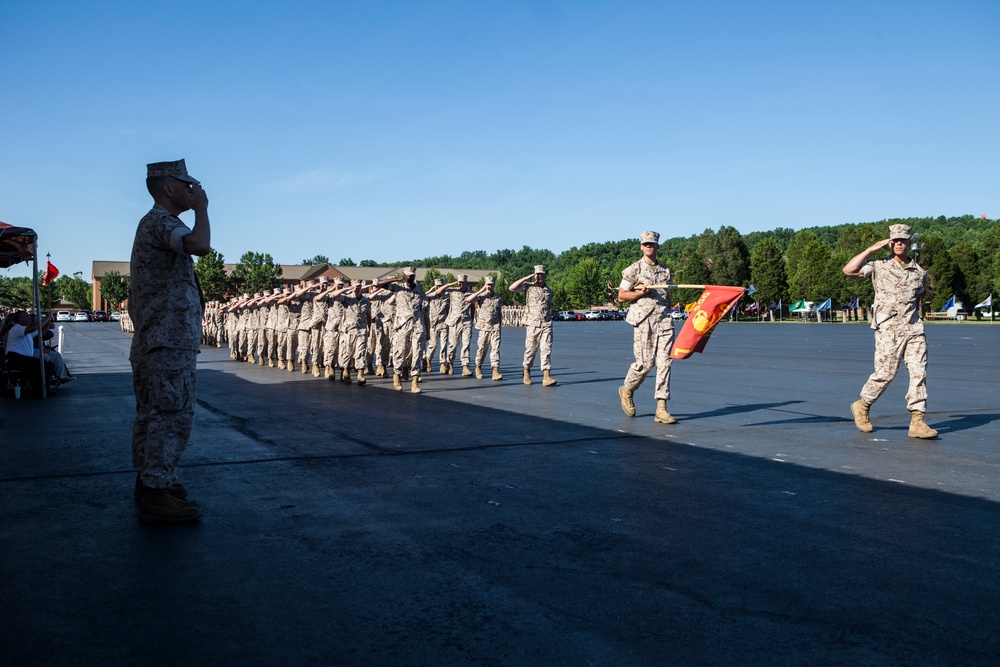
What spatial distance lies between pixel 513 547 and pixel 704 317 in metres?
7.25

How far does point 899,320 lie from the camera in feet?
30.0

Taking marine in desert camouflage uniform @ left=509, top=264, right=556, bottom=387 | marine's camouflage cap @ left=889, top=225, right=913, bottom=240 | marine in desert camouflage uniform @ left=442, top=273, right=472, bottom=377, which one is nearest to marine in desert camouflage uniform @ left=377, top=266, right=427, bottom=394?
marine in desert camouflage uniform @ left=509, top=264, right=556, bottom=387

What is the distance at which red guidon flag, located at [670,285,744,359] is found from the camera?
37.2 feet

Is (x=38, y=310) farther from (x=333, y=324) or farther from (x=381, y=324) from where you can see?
(x=381, y=324)

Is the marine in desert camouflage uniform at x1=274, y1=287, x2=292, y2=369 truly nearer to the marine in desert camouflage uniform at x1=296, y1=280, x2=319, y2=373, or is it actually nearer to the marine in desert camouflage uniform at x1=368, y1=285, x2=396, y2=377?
the marine in desert camouflage uniform at x1=296, y1=280, x2=319, y2=373

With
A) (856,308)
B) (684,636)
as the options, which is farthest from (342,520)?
(856,308)

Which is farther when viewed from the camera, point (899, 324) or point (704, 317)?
point (704, 317)

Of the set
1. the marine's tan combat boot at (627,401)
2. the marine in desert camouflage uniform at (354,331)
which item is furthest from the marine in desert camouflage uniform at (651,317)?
the marine in desert camouflage uniform at (354,331)

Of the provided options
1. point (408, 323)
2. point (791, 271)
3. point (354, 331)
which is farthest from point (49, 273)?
point (791, 271)

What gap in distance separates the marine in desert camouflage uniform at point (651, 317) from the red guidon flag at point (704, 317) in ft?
2.69

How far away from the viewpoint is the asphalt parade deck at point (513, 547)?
3.46 metres

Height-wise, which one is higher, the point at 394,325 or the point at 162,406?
the point at 394,325

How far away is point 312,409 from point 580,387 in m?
5.31

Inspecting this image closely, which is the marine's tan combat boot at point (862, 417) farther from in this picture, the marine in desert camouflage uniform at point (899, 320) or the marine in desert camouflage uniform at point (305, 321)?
the marine in desert camouflage uniform at point (305, 321)
